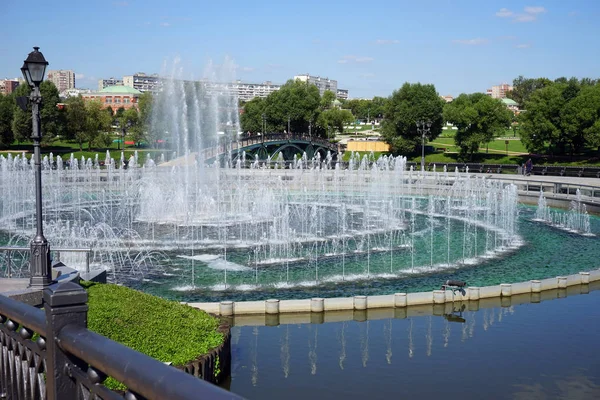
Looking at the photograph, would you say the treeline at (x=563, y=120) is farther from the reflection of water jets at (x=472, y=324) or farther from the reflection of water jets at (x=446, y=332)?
the reflection of water jets at (x=446, y=332)

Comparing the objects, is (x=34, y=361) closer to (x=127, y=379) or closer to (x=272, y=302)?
(x=127, y=379)

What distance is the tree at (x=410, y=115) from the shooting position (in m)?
66.2

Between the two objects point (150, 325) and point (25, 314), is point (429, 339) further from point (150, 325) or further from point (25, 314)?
point (25, 314)

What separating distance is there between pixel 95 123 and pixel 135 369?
73.3 metres

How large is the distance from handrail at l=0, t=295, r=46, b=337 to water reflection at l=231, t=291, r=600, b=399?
23.0 ft

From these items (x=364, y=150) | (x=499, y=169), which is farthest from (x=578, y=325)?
(x=364, y=150)

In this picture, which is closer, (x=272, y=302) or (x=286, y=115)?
(x=272, y=302)

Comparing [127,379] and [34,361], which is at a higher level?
[127,379]

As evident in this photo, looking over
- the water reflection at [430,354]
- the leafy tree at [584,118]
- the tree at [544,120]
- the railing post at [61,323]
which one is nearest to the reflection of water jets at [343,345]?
the water reflection at [430,354]

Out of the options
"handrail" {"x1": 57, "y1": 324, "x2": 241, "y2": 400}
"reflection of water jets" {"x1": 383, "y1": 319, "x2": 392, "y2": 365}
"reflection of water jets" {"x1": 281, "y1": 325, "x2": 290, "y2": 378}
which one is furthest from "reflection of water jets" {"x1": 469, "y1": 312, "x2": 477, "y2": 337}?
"handrail" {"x1": 57, "y1": 324, "x2": 241, "y2": 400}

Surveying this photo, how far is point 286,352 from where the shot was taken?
12891 mm

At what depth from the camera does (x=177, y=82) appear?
4450cm

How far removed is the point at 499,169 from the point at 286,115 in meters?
34.3

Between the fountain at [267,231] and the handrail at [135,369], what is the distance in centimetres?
1394
